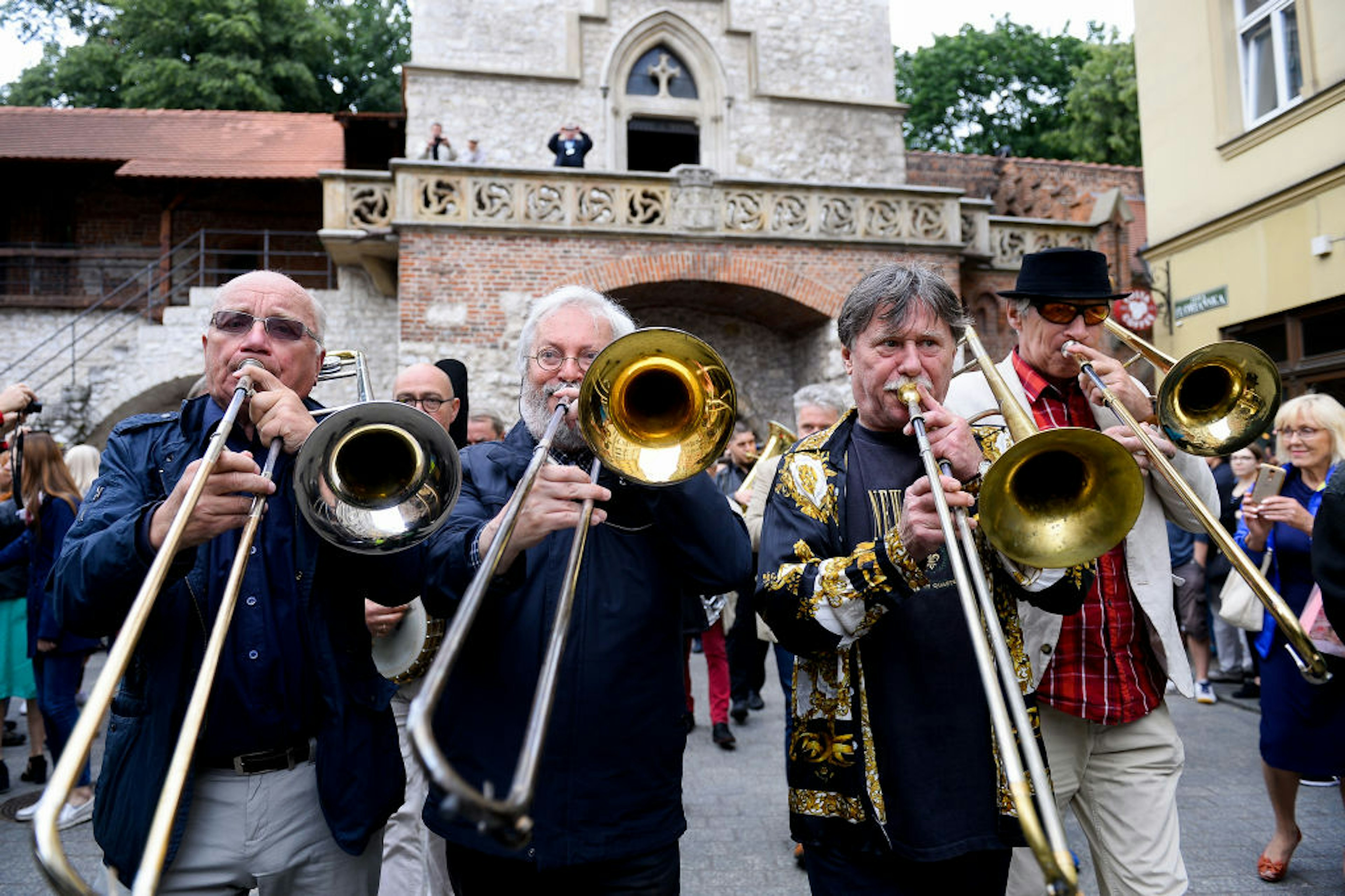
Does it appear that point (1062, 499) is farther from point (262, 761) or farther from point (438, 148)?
point (438, 148)

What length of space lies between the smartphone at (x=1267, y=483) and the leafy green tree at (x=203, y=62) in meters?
25.7

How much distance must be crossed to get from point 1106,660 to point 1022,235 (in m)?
13.2

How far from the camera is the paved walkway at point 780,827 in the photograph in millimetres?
4020

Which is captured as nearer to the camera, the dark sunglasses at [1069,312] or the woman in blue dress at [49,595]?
the dark sunglasses at [1069,312]

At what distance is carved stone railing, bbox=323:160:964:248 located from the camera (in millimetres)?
11961

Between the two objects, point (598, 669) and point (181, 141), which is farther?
point (181, 141)

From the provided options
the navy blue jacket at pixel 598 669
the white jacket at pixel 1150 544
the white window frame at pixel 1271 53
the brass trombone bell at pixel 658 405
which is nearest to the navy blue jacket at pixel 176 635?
the navy blue jacket at pixel 598 669

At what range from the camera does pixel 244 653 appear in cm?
207

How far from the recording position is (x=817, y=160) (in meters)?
16.5

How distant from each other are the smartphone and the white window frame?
23.4ft

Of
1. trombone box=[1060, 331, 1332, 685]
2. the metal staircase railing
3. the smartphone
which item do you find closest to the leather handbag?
the smartphone

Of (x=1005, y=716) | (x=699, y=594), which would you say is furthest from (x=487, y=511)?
(x=1005, y=716)

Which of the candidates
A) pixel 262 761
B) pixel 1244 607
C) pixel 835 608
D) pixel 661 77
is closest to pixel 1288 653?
pixel 1244 607

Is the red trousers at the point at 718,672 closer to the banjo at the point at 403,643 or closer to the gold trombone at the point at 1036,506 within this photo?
the banjo at the point at 403,643
